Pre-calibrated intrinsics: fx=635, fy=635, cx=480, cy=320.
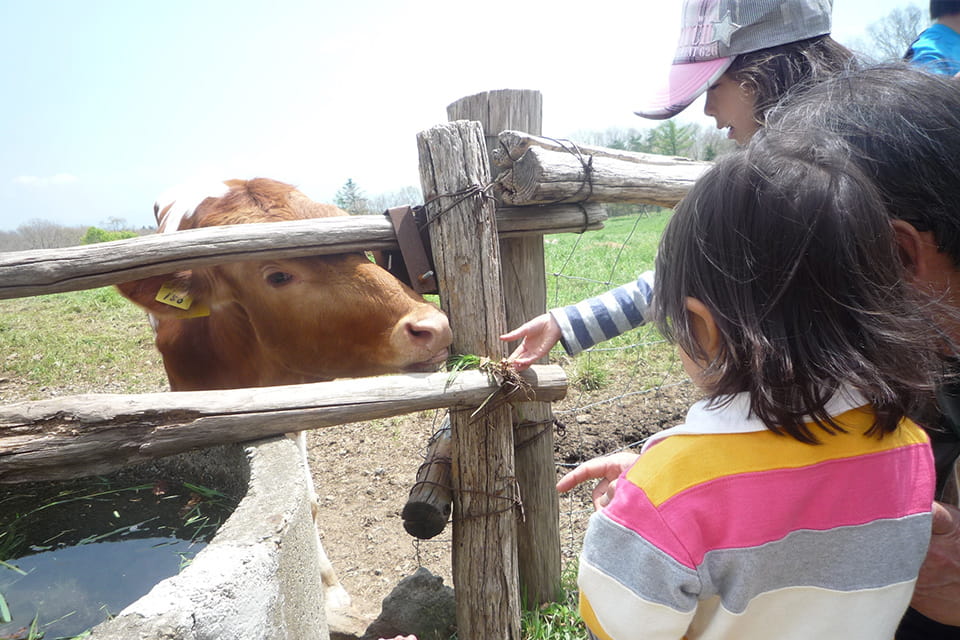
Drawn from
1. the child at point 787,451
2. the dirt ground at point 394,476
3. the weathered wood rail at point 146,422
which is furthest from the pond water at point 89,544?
the child at point 787,451

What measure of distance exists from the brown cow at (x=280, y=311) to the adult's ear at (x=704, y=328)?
3.84 ft

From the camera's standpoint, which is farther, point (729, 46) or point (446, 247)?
point (446, 247)

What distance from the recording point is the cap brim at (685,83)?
1896mm

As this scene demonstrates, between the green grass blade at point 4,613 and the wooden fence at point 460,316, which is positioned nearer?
the green grass blade at point 4,613

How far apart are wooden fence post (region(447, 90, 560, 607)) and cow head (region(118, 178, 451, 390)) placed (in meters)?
0.43

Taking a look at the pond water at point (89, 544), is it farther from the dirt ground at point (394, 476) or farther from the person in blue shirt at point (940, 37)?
the person in blue shirt at point (940, 37)

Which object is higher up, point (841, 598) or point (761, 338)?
point (761, 338)

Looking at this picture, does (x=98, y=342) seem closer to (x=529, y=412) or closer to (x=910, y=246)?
(x=529, y=412)

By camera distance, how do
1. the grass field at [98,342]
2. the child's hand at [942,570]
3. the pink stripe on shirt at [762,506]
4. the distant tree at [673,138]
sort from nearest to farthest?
the pink stripe on shirt at [762,506] → the child's hand at [942,570] → the grass field at [98,342] → the distant tree at [673,138]

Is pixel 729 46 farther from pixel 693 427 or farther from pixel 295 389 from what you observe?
pixel 295 389

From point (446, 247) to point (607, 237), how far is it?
17.4 metres

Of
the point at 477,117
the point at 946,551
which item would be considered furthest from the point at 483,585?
the point at 477,117

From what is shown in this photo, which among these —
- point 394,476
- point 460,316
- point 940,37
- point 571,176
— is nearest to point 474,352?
point 460,316

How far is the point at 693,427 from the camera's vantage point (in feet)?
2.95
